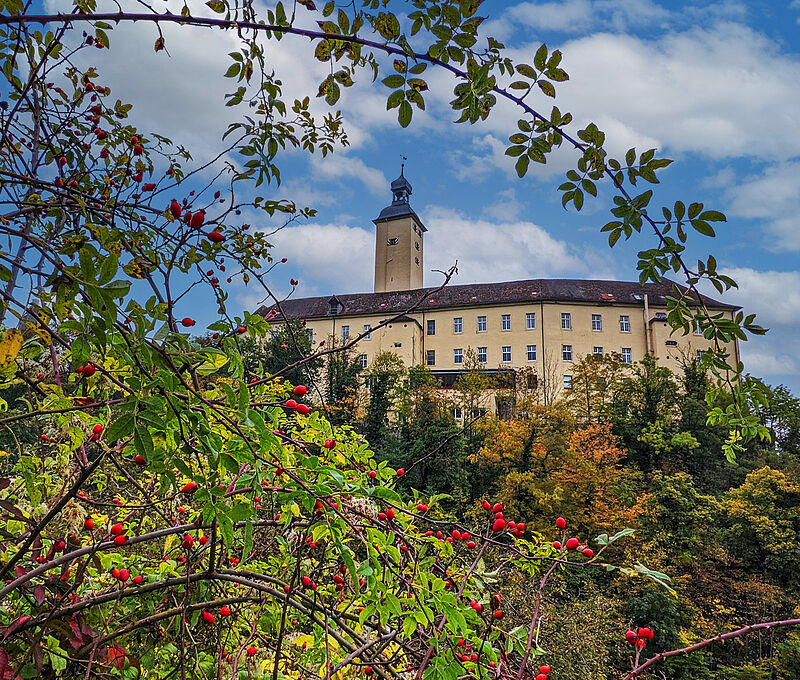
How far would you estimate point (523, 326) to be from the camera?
1345 inches

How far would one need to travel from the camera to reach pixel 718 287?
3.94 ft

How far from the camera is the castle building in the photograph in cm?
3278

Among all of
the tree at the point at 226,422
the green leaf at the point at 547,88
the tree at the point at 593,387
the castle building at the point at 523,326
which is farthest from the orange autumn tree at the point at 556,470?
the green leaf at the point at 547,88

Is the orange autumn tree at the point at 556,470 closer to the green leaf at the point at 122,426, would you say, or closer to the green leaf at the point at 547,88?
the green leaf at the point at 547,88

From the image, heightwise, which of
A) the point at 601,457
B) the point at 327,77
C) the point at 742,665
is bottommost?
the point at 742,665

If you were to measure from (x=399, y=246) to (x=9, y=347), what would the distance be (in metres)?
42.7

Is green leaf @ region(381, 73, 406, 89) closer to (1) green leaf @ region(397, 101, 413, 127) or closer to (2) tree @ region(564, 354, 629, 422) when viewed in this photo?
(1) green leaf @ region(397, 101, 413, 127)

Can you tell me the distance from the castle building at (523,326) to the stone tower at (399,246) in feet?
12.1

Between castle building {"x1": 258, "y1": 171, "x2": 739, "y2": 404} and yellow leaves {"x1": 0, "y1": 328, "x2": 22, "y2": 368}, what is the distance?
29374mm

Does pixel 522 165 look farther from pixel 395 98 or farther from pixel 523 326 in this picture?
pixel 523 326

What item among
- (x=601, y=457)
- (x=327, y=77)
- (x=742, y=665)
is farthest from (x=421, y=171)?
(x=601, y=457)

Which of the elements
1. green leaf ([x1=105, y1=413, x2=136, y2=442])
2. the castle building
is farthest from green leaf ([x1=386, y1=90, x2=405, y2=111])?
the castle building

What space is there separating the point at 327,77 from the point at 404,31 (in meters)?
0.23

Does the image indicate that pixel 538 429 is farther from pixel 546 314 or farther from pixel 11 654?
pixel 11 654
